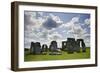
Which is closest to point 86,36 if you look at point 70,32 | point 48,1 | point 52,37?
point 70,32

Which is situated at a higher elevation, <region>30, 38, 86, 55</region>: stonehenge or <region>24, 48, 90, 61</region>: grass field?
<region>30, 38, 86, 55</region>: stonehenge

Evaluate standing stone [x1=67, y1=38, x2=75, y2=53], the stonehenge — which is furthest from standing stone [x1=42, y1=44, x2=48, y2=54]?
standing stone [x1=67, y1=38, x2=75, y2=53]

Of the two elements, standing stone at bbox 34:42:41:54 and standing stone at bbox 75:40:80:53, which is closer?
standing stone at bbox 34:42:41:54

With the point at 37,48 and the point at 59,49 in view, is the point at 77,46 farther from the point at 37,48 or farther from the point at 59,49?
the point at 37,48

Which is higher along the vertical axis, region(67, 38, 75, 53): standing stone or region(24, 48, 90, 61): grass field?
region(67, 38, 75, 53): standing stone

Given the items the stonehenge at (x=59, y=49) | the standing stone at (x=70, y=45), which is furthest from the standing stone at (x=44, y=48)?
the standing stone at (x=70, y=45)

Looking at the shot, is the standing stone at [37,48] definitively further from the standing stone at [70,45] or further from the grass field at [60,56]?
the standing stone at [70,45]

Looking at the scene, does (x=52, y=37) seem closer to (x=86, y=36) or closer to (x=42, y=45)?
(x=42, y=45)

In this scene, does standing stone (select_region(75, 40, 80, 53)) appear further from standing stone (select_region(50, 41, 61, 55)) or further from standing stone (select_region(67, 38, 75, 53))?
standing stone (select_region(50, 41, 61, 55))

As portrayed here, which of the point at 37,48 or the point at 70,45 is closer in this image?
the point at 37,48

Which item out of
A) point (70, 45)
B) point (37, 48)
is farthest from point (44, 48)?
point (70, 45)

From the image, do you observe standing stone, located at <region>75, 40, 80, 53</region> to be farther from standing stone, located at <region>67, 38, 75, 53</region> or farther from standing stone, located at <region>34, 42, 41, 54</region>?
standing stone, located at <region>34, 42, 41, 54</region>
